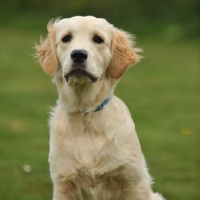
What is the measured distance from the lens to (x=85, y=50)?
213 inches

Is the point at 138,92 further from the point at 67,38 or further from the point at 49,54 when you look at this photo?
the point at 67,38

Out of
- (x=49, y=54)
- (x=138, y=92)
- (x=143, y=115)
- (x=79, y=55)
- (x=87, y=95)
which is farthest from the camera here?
(x=138, y=92)

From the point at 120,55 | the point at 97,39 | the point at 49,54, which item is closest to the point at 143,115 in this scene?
the point at 120,55

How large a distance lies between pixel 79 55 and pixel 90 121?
0.59 meters

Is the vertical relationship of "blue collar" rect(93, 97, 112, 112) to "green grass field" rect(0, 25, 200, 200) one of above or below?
below

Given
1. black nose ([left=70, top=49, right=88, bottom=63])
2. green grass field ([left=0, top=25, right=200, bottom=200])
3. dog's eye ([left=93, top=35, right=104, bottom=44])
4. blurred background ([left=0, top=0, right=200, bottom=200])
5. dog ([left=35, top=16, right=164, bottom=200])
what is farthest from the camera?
blurred background ([left=0, top=0, right=200, bottom=200])

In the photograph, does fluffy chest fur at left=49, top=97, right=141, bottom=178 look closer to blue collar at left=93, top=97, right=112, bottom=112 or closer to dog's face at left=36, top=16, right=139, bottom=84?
blue collar at left=93, top=97, right=112, bottom=112

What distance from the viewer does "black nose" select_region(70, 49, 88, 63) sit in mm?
5375

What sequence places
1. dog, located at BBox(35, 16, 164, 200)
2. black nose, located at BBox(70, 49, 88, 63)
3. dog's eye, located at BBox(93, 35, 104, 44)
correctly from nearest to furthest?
black nose, located at BBox(70, 49, 88, 63)
dog, located at BBox(35, 16, 164, 200)
dog's eye, located at BBox(93, 35, 104, 44)

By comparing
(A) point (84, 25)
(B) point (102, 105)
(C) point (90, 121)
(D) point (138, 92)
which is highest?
(D) point (138, 92)

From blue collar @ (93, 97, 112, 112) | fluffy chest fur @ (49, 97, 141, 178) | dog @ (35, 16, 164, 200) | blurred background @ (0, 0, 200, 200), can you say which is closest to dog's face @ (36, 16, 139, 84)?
dog @ (35, 16, 164, 200)

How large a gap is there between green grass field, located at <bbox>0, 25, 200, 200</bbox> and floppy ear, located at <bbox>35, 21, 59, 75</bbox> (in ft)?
3.59

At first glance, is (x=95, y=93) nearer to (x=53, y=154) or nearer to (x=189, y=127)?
(x=53, y=154)

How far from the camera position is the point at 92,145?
555cm
